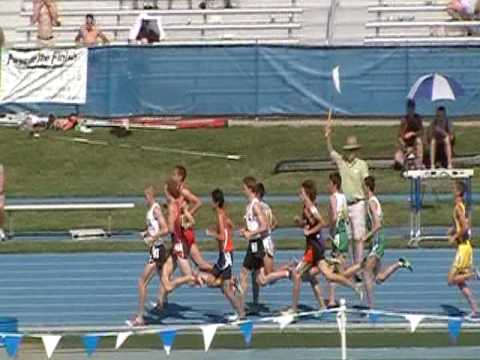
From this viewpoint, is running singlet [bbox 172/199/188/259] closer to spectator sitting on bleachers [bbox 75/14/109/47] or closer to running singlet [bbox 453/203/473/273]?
running singlet [bbox 453/203/473/273]

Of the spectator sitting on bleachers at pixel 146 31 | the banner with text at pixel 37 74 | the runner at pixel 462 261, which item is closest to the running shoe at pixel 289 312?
the runner at pixel 462 261

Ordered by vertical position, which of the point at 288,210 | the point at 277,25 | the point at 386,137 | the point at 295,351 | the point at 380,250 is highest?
the point at 277,25

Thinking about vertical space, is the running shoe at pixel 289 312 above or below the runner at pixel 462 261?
below

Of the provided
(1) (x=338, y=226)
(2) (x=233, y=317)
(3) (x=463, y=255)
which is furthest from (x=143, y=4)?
(3) (x=463, y=255)

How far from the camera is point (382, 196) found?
87.4 ft

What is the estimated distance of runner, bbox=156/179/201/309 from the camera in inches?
718

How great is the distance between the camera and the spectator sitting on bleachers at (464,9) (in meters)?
35.5

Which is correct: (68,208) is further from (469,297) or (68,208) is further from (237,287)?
(469,297)

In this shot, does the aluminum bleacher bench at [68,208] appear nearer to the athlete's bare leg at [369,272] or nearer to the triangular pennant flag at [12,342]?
the athlete's bare leg at [369,272]

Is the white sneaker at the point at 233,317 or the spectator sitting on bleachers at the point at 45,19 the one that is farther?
the spectator sitting on bleachers at the point at 45,19

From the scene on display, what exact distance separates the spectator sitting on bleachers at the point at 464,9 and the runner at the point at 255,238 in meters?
18.0

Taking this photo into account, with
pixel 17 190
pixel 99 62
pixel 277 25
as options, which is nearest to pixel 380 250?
pixel 17 190

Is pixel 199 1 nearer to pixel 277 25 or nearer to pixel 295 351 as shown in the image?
pixel 277 25

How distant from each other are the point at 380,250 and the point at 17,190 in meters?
11.6
